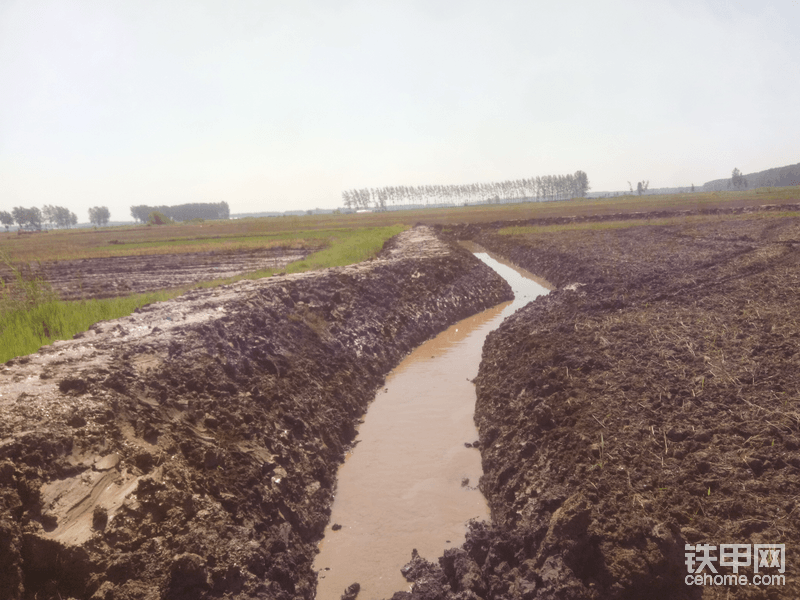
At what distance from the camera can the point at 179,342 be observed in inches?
A: 289

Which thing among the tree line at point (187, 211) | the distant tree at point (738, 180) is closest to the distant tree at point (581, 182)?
the distant tree at point (738, 180)

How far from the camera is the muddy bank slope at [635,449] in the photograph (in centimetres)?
411

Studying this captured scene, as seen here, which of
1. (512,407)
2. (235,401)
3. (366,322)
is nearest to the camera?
(235,401)

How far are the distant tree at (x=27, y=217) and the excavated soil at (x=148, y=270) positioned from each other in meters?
128

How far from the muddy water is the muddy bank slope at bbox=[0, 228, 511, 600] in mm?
330

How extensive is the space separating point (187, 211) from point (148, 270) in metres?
157

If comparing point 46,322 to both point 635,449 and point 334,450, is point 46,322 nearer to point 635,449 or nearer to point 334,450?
point 334,450

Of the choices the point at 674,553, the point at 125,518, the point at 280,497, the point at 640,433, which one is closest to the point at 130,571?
the point at 125,518

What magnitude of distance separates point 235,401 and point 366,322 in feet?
20.9

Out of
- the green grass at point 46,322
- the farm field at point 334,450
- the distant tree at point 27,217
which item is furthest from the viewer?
the distant tree at point 27,217

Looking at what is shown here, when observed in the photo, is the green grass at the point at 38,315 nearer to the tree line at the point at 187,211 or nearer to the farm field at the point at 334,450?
the farm field at the point at 334,450

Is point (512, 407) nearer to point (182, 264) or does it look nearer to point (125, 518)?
point (125, 518)

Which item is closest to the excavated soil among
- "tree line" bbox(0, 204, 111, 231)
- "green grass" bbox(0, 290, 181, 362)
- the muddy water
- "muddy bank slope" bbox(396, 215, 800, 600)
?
"green grass" bbox(0, 290, 181, 362)

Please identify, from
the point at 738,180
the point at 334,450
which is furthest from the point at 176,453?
the point at 738,180
